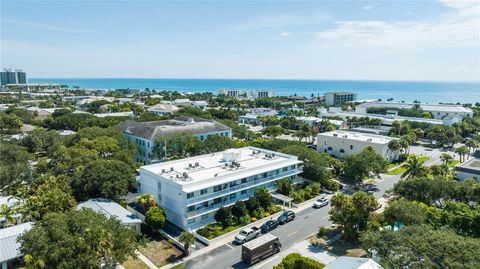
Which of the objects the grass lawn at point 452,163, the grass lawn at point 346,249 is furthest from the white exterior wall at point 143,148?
the grass lawn at point 452,163

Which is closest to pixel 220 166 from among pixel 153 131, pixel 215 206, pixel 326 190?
pixel 215 206

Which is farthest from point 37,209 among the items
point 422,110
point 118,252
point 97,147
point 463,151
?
point 422,110

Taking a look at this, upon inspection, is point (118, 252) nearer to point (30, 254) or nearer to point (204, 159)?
point (30, 254)

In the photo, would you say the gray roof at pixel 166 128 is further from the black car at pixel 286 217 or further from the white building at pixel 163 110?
the white building at pixel 163 110

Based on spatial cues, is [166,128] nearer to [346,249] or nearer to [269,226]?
[269,226]

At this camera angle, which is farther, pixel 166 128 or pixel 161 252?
pixel 166 128

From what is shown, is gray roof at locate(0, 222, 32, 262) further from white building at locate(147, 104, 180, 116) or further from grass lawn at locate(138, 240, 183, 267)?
white building at locate(147, 104, 180, 116)
